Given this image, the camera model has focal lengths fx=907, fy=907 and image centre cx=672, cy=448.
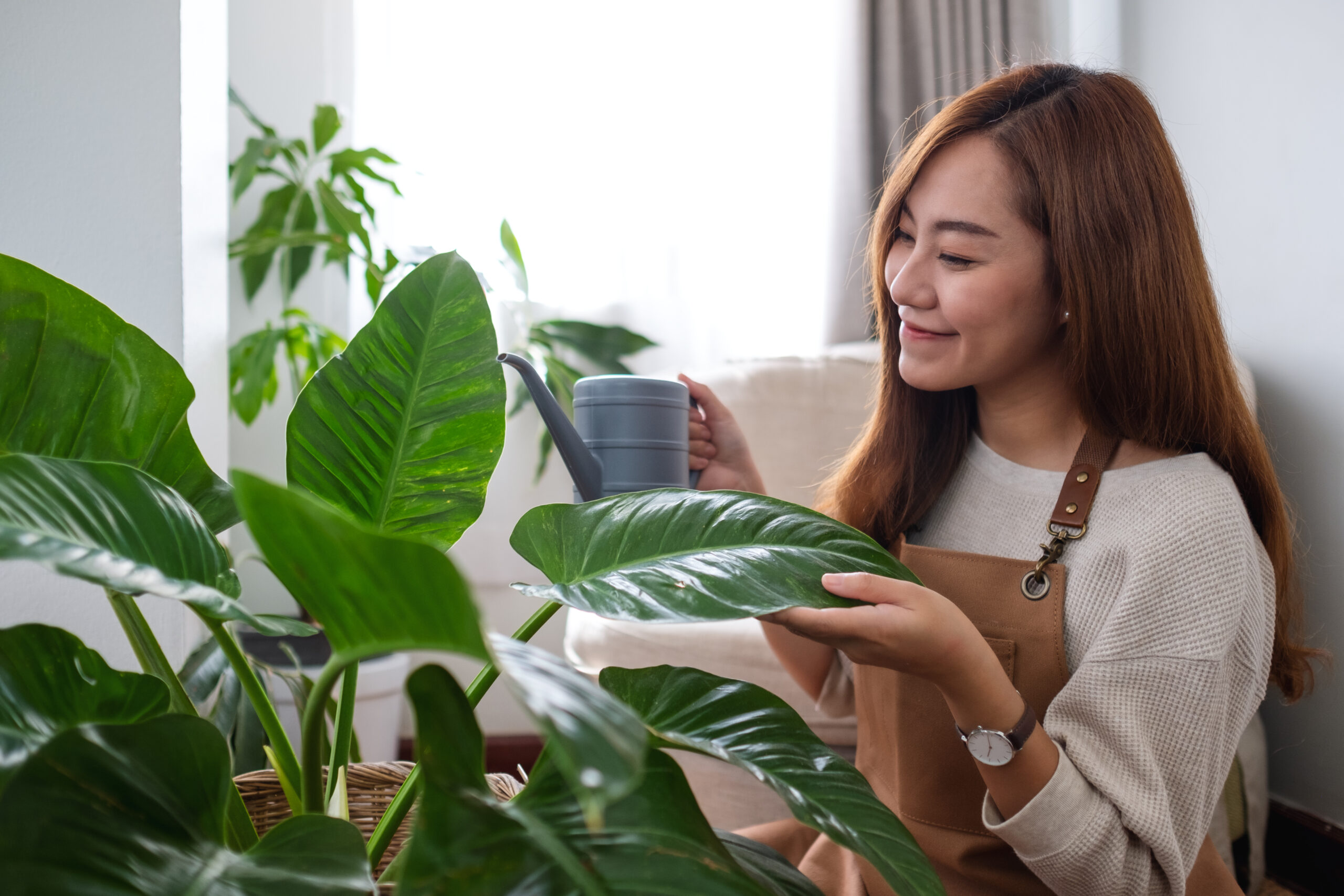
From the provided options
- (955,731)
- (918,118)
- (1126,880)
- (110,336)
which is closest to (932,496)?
(955,731)

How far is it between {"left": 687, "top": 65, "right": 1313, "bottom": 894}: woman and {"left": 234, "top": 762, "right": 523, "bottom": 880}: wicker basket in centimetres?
34

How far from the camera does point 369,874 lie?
1.14 ft

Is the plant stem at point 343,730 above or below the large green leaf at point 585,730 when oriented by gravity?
below

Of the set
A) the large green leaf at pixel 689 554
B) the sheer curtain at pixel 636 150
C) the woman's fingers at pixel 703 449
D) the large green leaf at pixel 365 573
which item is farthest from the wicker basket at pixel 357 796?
the sheer curtain at pixel 636 150

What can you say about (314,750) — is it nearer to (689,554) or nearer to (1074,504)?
(689,554)

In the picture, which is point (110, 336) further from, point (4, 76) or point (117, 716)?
A: point (4, 76)

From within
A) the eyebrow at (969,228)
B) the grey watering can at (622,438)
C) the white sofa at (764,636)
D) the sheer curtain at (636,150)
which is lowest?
the white sofa at (764,636)

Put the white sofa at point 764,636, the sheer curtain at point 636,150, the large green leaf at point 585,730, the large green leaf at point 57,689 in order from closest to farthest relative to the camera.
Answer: the large green leaf at point 585,730 → the large green leaf at point 57,689 → the white sofa at point 764,636 → the sheer curtain at point 636,150

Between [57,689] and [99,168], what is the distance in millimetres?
640

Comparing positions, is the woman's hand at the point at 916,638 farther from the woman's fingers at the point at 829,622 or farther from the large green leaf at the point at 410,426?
the large green leaf at the point at 410,426

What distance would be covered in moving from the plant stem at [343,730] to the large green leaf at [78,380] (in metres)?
0.16

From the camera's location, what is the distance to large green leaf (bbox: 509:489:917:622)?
16.9 inches

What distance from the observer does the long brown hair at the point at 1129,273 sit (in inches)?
32.5

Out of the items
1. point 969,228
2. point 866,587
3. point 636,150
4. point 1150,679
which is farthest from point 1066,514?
point 636,150
